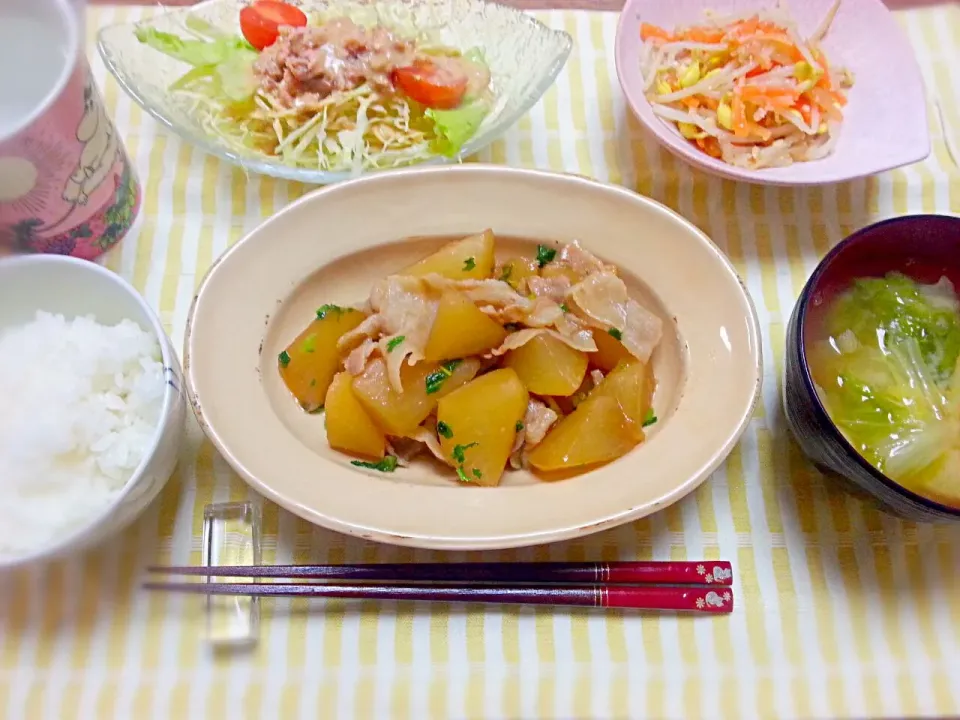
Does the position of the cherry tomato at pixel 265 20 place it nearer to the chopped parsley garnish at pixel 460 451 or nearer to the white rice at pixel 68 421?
the white rice at pixel 68 421

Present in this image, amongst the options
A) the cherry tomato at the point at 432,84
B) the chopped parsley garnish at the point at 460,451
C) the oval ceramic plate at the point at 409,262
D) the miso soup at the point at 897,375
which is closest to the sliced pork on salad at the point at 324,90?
the cherry tomato at the point at 432,84

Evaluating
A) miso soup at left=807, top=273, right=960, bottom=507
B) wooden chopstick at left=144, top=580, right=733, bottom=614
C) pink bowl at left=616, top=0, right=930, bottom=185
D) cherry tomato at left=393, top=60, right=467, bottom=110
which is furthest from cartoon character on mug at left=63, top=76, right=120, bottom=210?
miso soup at left=807, top=273, right=960, bottom=507

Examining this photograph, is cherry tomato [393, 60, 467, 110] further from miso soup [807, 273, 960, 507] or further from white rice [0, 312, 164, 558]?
miso soup [807, 273, 960, 507]

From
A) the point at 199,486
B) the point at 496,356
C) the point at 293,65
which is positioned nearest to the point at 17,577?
the point at 199,486

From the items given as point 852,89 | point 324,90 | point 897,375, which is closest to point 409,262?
point 324,90

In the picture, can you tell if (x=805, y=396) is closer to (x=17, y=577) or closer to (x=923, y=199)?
(x=923, y=199)

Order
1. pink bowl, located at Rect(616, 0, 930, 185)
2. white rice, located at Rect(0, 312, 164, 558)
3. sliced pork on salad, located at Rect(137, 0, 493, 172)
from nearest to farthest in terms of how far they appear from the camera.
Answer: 1. white rice, located at Rect(0, 312, 164, 558)
2. pink bowl, located at Rect(616, 0, 930, 185)
3. sliced pork on salad, located at Rect(137, 0, 493, 172)
